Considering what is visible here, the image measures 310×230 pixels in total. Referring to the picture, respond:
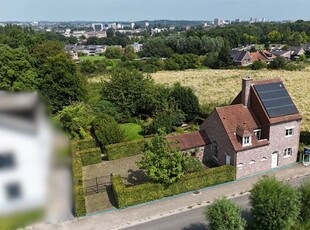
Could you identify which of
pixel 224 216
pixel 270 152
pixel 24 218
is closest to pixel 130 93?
pixel 270 152

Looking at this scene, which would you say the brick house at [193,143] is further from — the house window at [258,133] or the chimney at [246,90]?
the chimney at [246,90]

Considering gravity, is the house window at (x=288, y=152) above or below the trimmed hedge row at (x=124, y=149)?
above

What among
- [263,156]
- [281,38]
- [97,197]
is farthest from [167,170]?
[281,38]

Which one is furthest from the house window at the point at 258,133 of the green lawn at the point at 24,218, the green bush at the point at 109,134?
the green lawn at the point at 24,218

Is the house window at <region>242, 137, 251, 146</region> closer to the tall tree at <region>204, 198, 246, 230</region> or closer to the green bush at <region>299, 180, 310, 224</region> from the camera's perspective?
the green bush at <region>299, 180, 310, 224</region>

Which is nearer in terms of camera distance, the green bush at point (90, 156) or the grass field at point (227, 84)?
the green bush at point (90, 156)

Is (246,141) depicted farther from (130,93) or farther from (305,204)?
(130,93)

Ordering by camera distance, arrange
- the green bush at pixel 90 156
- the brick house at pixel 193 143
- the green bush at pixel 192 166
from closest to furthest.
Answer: the green bush at pixel 192 166 < the brick house at pixel 193 143 < the green bush at pixel 90 156
